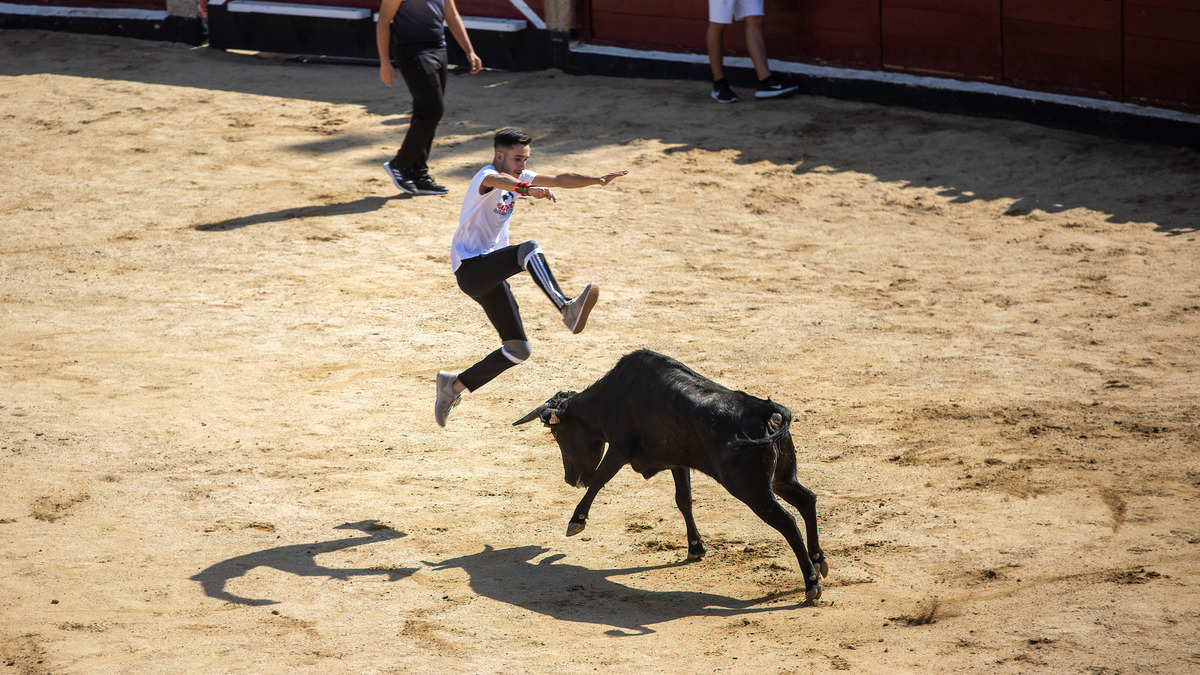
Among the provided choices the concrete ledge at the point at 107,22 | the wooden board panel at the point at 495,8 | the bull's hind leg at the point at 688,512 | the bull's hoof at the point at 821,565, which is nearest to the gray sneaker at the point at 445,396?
the bull's hind leg at the point at 688,512

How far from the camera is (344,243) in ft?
32.2

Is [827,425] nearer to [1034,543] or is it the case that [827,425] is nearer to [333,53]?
[1034,543]

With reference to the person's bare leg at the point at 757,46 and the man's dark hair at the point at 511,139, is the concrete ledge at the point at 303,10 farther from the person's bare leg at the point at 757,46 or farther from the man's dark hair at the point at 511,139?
the man's dark hair at the point at 511,139

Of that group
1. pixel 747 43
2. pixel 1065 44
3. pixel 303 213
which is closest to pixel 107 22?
pixel 303 213

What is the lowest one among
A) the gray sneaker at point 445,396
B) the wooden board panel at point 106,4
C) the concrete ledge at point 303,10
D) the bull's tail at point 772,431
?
the gray sneaker at point 445,396

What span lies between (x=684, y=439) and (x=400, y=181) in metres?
6.39

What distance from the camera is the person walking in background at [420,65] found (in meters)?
10.7

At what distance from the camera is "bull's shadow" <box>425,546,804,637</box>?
500 centimetres

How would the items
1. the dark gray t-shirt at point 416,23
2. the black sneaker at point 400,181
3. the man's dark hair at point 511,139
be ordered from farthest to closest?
the black sneaker at point 400,181, the dark gray t-shirt at point 416,23, the man's dark hair at point 511,139

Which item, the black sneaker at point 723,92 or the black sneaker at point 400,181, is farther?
the black sneaker at point 723,92

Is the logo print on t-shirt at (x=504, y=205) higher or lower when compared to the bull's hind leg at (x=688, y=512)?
higher

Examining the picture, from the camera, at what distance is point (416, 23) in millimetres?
10680

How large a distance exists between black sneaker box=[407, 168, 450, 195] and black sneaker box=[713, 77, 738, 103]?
3662 millimetres

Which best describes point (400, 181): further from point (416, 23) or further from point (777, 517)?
point (777, 517)
